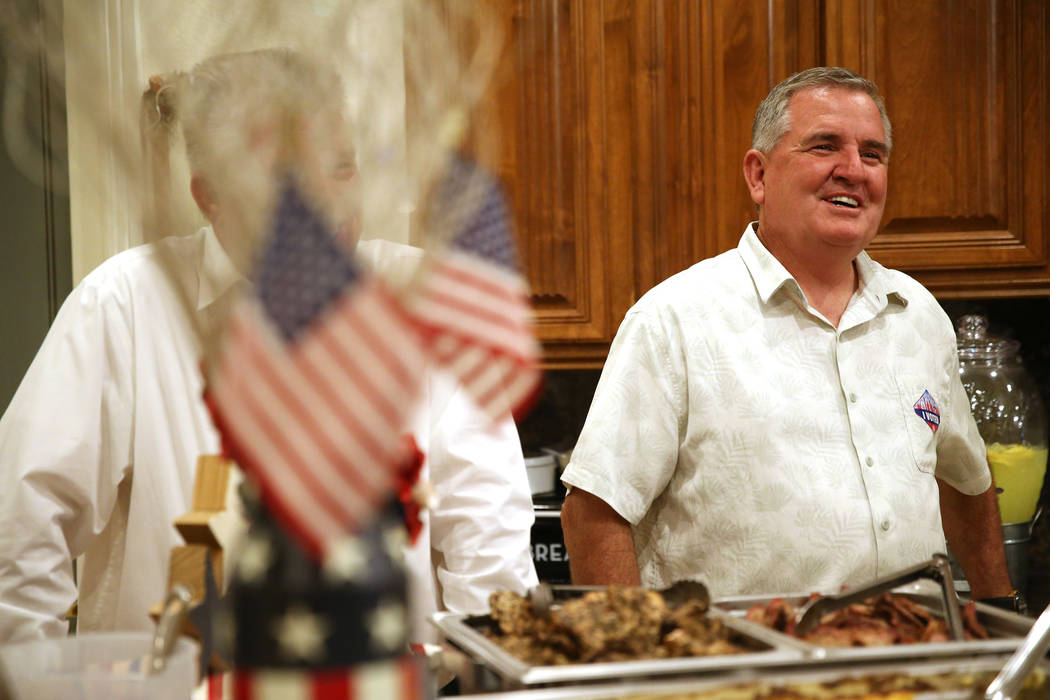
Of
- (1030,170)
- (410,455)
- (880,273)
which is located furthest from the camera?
(1030,170)

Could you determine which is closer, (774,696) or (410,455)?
(410,455)

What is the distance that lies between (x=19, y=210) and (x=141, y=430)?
3.86 feet

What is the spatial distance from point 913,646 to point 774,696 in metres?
0.13

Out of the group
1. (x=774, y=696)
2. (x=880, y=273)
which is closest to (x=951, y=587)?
(x=774, y=696)

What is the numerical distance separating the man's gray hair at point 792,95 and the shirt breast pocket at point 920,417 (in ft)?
1.38

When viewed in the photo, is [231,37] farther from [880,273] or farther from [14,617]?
[880,273]

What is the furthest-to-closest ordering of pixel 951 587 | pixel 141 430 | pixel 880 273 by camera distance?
pixel 880 273 < pixel 141 430 < pixel 951 587

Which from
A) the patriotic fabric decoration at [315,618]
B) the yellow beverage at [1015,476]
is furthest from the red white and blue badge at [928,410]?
the patriotic fabric decoration at [315,618]

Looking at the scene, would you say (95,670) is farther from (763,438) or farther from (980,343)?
(980,343)

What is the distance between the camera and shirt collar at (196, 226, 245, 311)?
0.55 meters

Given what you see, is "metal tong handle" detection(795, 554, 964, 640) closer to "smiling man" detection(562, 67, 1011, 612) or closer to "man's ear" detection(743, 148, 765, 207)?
"smiling man" detection(562, 67, 1011, 612)

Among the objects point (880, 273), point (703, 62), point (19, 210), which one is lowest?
point (880, 273)

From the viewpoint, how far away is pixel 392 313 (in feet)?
1.55

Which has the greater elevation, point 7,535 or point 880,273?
point 880,273
